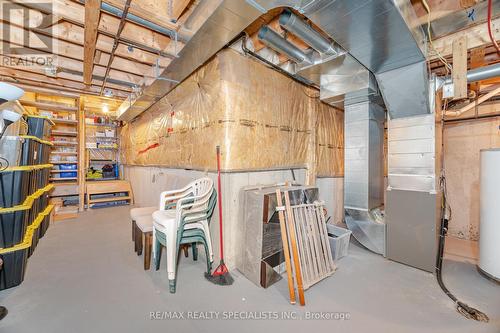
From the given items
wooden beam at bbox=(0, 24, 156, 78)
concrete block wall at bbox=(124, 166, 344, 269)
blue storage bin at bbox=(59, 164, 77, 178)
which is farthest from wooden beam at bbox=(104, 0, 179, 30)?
blue storage bin at bbox=(59, 164, 77, 178)

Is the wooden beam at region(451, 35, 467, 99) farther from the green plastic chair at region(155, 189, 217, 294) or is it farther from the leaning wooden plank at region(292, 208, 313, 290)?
the green plastic chair at region(155, 189, 217, 294)

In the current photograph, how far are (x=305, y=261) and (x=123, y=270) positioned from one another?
2004 millimetres

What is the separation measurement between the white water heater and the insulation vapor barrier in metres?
1.92

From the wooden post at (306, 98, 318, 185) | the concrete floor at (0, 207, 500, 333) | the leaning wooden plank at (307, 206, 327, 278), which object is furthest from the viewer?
the wooden post at (306, 98, 318, 185)

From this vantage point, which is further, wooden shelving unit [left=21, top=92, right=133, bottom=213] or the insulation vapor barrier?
wooden shelving unit [left=21, top=92, right=133, bottom=213]

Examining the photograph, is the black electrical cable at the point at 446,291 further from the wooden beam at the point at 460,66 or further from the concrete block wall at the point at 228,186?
the concrete block wall at the point at 228,186

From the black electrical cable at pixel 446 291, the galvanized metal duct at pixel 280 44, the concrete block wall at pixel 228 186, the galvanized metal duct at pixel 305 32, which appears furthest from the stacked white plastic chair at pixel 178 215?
the black electrical cable at pixel 446 291

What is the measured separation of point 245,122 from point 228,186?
2.59 feet

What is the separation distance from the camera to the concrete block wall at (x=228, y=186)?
8.10 ft

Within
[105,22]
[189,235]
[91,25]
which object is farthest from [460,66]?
[105,22]

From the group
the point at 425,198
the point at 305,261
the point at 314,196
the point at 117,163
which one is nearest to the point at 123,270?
the point at 305,261

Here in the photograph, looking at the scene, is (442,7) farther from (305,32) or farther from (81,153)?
(81,153)

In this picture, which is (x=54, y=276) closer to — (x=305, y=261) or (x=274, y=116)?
A: (x=305, y=261)

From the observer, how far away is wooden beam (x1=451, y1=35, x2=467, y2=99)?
2.14 m
